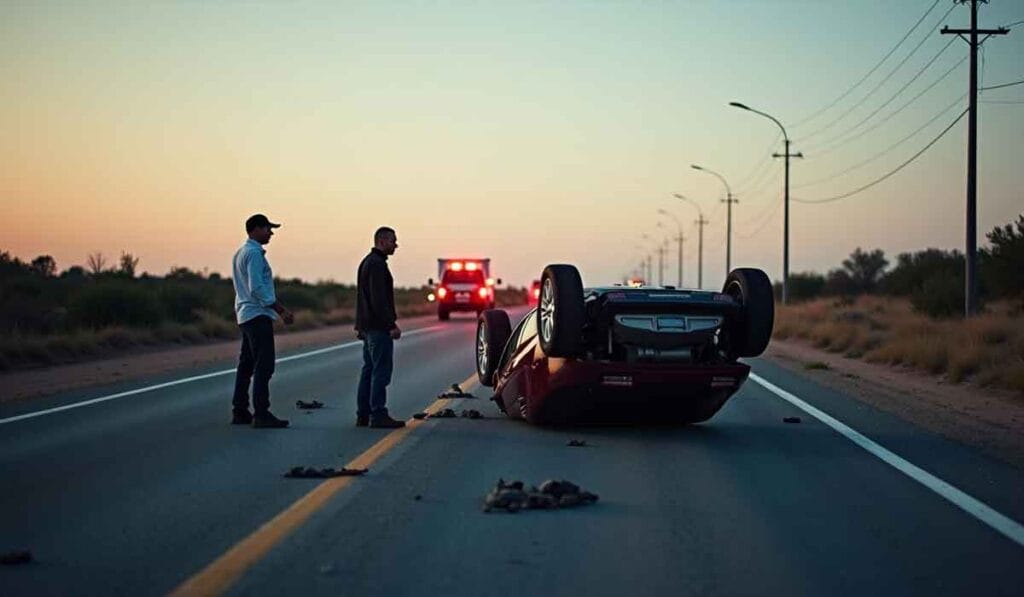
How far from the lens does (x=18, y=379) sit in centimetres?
2064

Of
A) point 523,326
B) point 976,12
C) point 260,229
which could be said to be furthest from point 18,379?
point 976,12

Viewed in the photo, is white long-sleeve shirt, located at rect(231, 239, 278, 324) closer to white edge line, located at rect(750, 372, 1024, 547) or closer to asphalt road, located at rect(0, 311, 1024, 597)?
asphalt road, located at rect(0, 311, 1024, 597)

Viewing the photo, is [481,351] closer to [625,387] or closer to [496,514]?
[625,387]

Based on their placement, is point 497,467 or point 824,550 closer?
point 824,550

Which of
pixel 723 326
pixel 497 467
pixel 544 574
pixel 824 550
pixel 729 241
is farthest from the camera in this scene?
pixel 729 241

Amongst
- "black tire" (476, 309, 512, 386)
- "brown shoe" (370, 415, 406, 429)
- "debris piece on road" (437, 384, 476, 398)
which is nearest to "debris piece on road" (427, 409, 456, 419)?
"black tire" (476, 309, 512, 386)

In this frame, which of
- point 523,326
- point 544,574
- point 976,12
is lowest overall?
point 544,574

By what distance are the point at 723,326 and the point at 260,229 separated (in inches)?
188

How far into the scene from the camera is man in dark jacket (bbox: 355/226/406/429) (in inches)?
528

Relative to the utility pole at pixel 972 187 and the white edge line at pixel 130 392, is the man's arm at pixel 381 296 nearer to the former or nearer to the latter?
the white edge line at pixel 130 392

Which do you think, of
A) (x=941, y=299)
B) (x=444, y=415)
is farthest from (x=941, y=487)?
(x=941, y=299)

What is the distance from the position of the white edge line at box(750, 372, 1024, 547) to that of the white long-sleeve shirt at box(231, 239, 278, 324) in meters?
5.96


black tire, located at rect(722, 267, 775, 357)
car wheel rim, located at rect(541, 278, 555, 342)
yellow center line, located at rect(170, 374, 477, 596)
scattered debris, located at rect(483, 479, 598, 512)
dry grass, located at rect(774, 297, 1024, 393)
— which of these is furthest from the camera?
dry grass, located at rect(774, 297, 1024, 393)

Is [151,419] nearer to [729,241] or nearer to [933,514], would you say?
[933,514]
